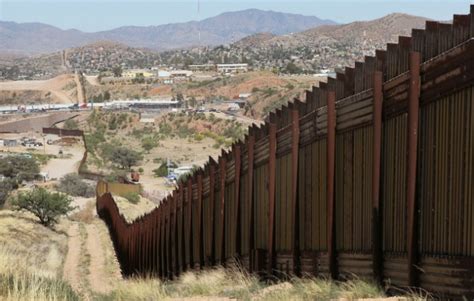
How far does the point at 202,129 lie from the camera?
98.1 m

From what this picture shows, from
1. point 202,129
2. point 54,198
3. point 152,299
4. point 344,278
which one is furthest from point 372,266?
point 202,129

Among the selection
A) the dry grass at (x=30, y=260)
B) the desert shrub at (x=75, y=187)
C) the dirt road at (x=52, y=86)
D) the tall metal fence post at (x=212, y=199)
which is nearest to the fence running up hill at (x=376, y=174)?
the tall metal fence post at (x=212, y=199)

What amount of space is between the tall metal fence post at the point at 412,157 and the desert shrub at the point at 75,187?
47159 mm

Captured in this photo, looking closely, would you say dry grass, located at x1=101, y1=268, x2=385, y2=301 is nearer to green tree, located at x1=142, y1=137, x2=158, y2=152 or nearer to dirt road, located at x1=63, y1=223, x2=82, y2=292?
dirt road, located at x1=63, y1=223, x2=82, y2=292

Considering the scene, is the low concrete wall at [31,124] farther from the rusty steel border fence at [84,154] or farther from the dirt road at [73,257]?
the dirt road at [73,257]

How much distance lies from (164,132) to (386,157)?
92.7 m

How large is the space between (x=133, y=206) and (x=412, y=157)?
37681mm

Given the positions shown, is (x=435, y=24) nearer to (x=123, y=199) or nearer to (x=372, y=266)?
(x=372, y=266)

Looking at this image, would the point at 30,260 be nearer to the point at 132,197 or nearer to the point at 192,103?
the point at 132,197

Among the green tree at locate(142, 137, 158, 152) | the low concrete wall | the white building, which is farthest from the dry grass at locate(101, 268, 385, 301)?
the white building

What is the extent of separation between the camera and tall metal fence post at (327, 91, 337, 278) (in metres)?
7.69

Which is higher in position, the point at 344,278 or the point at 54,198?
the point at 344,278

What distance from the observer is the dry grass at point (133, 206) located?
129 feet

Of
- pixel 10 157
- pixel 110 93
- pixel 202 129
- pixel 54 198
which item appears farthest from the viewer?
pixel 110 93
